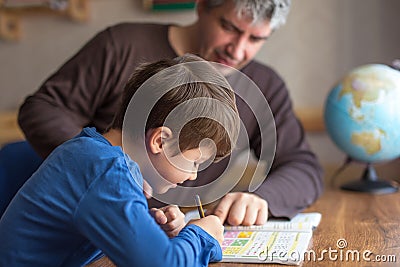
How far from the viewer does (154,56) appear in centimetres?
164

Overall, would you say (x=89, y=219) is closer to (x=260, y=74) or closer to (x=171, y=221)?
(x=171, y=221)

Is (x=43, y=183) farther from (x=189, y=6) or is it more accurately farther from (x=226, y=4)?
(x=189, y=6)

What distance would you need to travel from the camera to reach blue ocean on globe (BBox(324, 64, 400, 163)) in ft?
5.47

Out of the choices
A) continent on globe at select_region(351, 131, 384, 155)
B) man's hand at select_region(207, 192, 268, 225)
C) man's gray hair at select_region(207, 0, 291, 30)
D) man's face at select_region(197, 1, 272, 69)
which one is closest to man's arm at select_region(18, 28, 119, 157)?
man's face at select_region(197, 1, 272, 69)

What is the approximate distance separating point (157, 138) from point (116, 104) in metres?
0.72

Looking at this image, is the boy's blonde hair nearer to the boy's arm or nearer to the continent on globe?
the boy's arm

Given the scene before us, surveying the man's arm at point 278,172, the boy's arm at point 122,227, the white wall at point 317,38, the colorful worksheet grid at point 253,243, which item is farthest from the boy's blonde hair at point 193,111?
the white wall at point 317,38

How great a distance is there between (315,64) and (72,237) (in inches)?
60.0

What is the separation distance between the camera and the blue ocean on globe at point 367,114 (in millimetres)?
1668

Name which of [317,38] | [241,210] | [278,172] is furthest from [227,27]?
[317,38]

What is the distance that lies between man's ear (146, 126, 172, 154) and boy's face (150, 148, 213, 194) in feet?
0.04

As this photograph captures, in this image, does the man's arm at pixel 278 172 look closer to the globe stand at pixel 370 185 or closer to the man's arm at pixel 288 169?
the man's arm at pixel 288 169

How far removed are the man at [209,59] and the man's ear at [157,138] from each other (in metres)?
0.48

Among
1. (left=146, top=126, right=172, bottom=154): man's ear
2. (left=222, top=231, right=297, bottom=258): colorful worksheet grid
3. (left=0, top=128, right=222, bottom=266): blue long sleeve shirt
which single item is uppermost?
(left=146, top=126, right=172, bottom=154): man's ear
